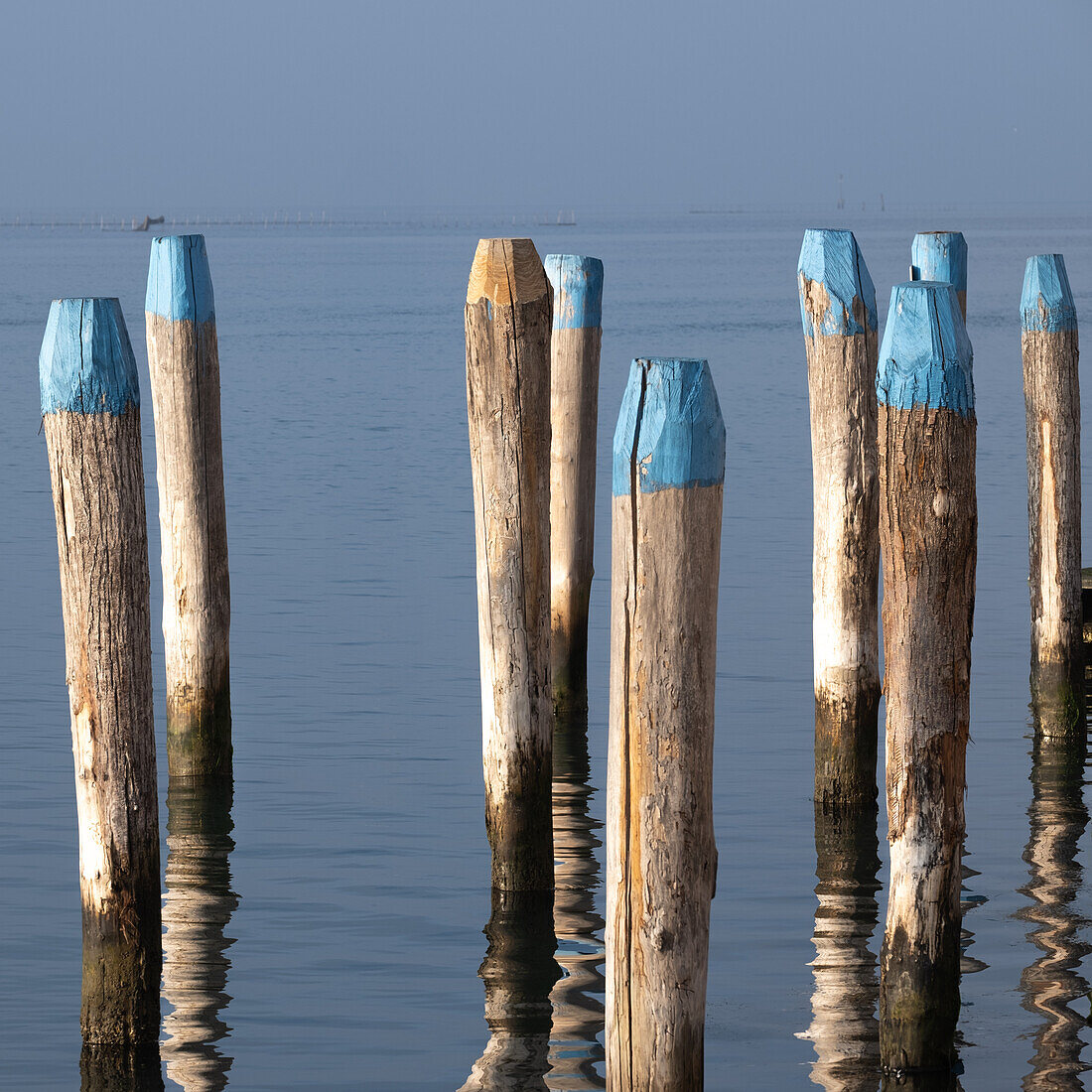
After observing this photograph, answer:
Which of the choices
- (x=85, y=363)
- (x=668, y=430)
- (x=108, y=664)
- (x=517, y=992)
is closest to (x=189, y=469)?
(x=85, y=363)

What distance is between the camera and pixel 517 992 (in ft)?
21.6

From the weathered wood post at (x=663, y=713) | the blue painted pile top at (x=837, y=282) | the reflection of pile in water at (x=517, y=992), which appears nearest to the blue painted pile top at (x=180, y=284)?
the blue painted pile top at (x=837, y=282)

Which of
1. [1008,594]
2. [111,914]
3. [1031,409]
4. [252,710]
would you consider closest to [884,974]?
[111,914]

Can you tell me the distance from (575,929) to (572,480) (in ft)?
10.6

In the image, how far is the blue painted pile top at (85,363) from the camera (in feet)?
18.2

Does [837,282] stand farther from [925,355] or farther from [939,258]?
[925,355]

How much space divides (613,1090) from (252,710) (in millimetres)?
6397

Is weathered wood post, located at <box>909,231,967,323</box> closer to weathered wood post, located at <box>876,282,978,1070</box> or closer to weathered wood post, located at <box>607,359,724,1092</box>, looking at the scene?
weathered wood post, located at <box>876,282,978,1070</box>

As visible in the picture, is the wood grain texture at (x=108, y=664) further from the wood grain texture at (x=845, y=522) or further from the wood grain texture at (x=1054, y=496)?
the wood grain texture at (x=1054, y=496)

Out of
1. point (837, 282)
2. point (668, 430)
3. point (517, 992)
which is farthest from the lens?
point (837, 282)

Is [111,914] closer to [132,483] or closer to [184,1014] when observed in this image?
[184,1014]

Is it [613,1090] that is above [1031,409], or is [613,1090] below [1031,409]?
below

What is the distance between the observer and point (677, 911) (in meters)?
4.61

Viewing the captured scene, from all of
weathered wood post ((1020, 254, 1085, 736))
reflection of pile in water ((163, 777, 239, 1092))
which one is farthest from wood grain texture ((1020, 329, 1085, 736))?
reflection of pile in water ((163, 777, 239, 1092))
